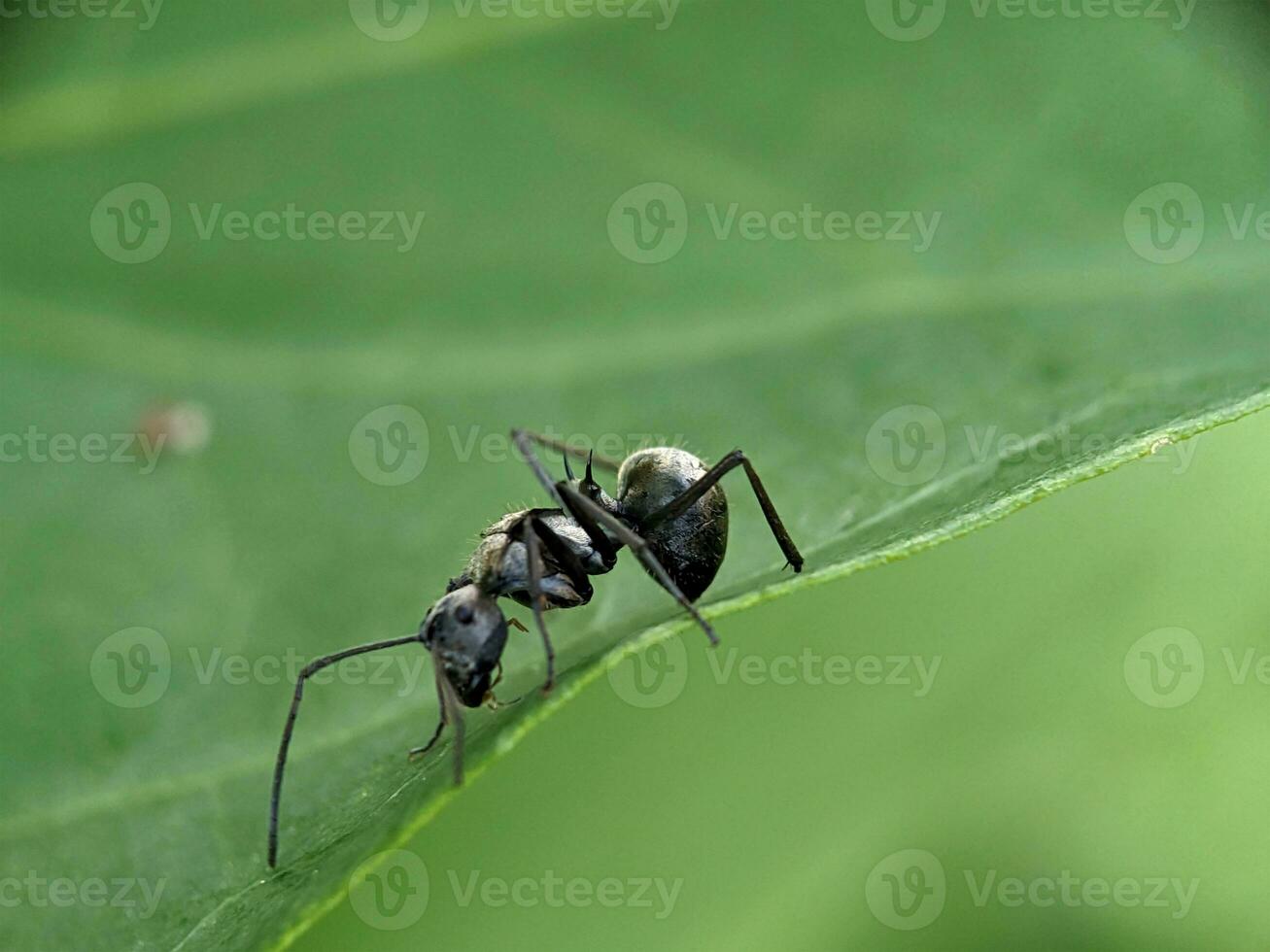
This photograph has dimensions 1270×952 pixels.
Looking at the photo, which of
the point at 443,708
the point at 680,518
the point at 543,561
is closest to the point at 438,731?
the point at 443,708

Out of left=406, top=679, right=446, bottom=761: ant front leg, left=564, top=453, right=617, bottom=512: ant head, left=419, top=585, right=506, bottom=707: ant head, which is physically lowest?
left=406, top=679, right=446, bottom=761: ant front leg

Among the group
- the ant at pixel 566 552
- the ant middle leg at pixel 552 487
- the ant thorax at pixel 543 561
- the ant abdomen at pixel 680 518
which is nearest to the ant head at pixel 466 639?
the ant at pixel 566 552

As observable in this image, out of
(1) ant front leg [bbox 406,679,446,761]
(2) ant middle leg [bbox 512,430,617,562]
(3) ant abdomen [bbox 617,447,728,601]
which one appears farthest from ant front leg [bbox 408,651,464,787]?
(3) ant abdomen [bbox 617,447,728,601]

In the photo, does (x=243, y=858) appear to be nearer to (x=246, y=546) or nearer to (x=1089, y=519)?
(x=246, y=546)

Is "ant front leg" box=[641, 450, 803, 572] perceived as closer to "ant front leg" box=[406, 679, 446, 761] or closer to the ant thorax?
the ant thorax

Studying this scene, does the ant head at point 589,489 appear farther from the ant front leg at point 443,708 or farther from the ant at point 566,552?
the ant front leg at point 443,708

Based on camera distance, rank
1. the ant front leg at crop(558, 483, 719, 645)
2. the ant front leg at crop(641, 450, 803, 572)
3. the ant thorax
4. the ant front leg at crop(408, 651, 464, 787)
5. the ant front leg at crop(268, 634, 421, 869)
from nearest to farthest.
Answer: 1. the ant front leg at crop(268, 634, 421, 869)
2. the ant front leg at crop(408, 651, 464, 787)
3. the ant front leg at crop(558, 483, 719, 645)
4. the ant front leg at crop(641, 450, 803, 572)
5. the ant thorax

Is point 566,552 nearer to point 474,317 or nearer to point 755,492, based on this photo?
point 755,492
